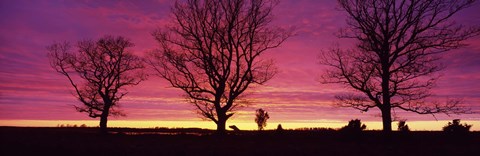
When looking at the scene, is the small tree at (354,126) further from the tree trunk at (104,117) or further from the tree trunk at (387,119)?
the tree trunk at (104,117)

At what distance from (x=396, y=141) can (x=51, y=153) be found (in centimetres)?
2038

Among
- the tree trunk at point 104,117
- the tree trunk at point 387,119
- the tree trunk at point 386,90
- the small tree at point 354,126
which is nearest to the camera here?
the tree trunk at point 386,90

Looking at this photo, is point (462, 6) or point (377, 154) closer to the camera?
point (377, 154)

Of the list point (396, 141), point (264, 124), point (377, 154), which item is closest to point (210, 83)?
point (396, 141)

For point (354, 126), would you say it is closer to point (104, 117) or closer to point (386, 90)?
point (386, 90)

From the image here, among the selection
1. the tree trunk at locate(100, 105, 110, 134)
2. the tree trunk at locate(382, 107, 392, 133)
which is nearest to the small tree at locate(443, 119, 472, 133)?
the tree trunk at locate(382, 107, 392, 133)

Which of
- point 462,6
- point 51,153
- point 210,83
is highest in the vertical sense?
point 462,6

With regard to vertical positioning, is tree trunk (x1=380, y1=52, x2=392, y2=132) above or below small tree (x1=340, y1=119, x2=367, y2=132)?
above

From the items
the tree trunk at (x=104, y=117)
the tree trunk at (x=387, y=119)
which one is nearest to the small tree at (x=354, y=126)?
the tree trunk at (x=387, y=119)

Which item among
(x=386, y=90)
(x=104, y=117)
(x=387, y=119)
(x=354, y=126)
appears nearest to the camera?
(x=386, y=90)

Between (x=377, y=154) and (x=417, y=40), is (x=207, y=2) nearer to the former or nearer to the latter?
(x=417, y=40)

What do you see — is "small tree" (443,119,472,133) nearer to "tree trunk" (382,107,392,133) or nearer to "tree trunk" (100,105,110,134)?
"tree trunk" (382,107,392,133)

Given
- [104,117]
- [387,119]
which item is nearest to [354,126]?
[387,119]

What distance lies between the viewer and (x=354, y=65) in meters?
31.6
